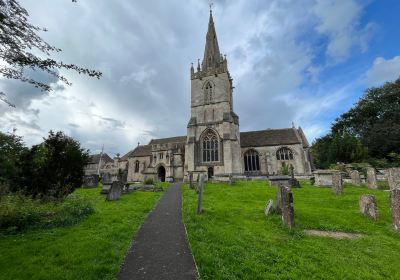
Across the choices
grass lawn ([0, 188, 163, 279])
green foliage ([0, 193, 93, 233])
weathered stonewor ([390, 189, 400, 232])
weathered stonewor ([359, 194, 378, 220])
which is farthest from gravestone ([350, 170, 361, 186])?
green foliage ([0, 193, 93, 233])

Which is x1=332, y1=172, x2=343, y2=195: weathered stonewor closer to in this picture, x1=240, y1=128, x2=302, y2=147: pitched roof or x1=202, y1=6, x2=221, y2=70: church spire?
x1=240, y1=128, x2=302, y2=147: pitched roof

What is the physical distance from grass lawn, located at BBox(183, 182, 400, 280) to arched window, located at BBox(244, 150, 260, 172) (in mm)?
26300

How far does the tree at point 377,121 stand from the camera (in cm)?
3722

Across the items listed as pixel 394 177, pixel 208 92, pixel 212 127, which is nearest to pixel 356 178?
pixel 394 177

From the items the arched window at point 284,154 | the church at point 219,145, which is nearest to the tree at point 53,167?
the church at point 219,145

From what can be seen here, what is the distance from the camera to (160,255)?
205 inches

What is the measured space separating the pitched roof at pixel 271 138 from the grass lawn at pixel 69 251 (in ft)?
101

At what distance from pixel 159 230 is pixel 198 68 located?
36356 millimetres

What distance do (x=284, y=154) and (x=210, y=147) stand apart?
39.0ft

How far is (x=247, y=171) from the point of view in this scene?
117 ft

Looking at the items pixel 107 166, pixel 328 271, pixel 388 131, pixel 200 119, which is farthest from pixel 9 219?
pixel 107 166

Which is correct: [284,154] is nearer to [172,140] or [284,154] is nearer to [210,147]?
[210,147]

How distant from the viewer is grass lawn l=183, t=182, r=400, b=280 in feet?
14.5

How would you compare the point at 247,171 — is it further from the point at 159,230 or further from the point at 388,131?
the point at 159,230
